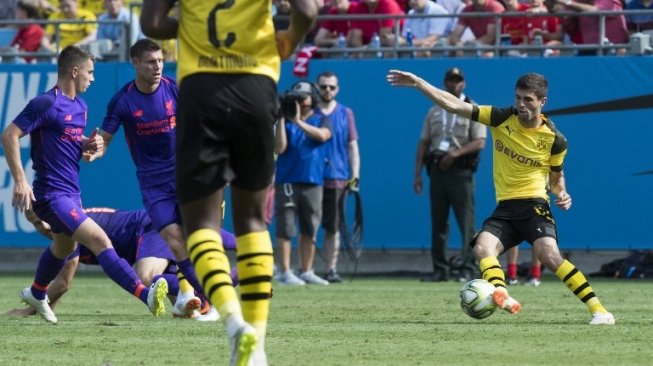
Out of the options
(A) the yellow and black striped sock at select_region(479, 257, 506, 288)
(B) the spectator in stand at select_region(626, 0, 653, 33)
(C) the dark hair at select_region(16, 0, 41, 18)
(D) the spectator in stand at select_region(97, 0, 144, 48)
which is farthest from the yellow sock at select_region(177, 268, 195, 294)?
(C) the dark hair at select_region(16, 0, 41, 18)

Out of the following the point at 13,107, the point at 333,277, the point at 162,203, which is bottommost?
the point at 333,277

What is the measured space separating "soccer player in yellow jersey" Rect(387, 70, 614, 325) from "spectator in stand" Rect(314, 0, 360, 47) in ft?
25.8

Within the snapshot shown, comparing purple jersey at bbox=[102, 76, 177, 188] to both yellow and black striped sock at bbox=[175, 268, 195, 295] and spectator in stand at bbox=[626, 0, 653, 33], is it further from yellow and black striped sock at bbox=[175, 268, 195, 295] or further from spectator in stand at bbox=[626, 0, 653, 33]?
spectator in stand at bbox=[626, 0, 653, 33]

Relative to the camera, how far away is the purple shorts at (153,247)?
12.3 m

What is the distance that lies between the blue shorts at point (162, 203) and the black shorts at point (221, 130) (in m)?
4.18

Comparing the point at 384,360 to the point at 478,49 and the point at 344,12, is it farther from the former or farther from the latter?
the point at 344,12

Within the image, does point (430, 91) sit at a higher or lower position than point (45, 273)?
higher

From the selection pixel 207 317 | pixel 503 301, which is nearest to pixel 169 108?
pixel 207 317

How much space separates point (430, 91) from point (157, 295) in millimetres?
2607

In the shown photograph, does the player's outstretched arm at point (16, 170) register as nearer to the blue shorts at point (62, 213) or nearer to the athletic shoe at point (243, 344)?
the blue shorts at point (62, 213)

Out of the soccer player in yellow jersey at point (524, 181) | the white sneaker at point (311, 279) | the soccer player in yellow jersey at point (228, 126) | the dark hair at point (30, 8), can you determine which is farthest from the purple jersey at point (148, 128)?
the dark hair at point (30, 8)

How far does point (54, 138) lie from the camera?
36.3ft

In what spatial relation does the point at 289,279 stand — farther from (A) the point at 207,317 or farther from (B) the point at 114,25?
(A) the point at 207,317

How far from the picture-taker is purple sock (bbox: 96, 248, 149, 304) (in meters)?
10.9
